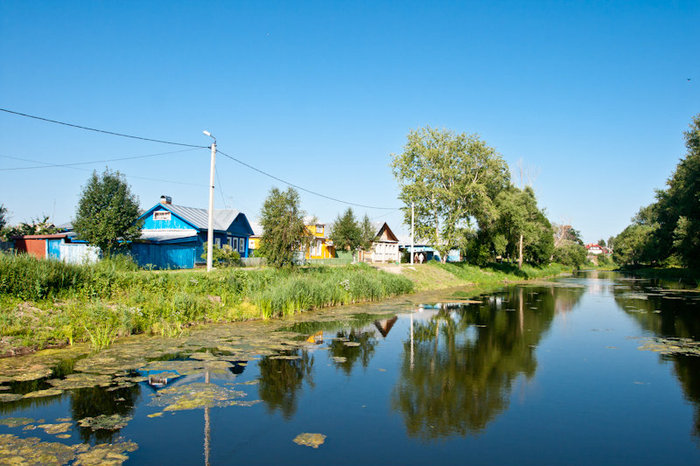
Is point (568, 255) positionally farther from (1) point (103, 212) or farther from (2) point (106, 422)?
(2) point (106, 422)

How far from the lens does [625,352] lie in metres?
13.4

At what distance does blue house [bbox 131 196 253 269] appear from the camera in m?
33.6

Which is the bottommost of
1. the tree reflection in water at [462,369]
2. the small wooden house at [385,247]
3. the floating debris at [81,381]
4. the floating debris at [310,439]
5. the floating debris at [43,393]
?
the floating debris at [310,439]

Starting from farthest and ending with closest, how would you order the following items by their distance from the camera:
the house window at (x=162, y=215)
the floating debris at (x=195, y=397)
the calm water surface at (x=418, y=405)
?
the house window at (x=162, y=215) → the floating debris at (x=195, y=397) → the calm water surface at (x=418, y=405)

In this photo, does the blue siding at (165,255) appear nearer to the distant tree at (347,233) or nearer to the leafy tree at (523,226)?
the distant tree at (347,233)

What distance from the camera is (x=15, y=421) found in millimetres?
7195

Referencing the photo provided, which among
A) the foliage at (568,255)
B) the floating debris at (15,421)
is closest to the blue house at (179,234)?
the floating debris at (15,421)

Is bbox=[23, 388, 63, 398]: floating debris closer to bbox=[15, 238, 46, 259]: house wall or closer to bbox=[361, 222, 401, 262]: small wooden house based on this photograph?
bbox=[15, 238, 46, 259]: house wall

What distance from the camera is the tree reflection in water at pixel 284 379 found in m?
8.39

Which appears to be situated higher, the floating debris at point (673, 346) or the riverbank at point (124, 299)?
the riverbank at point (124, 299)

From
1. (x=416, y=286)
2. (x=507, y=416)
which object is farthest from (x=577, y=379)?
(x=416, y=286)

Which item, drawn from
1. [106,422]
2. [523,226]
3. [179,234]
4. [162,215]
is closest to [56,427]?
[106,422]

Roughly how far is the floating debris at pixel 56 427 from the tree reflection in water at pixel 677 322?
9704 millimetres

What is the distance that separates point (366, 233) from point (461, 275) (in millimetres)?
18046
